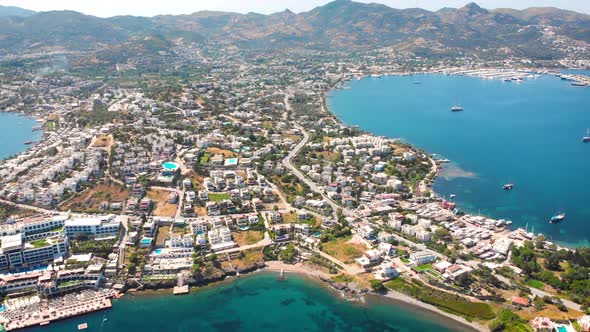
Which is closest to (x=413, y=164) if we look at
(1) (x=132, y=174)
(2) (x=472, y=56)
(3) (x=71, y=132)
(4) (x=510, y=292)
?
(4) (x=510, y=292)

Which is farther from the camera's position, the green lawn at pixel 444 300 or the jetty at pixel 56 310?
the green lawn at pixel 444 300

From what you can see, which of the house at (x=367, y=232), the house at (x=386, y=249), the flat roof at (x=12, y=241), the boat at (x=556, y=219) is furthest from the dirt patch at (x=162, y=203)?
the boat at (x=556, y=219)

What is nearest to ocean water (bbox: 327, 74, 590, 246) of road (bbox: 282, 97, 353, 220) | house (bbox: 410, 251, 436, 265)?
road (bbox: 282, 97, 353, 220)

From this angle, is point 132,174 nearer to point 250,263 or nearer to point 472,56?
point 250,263

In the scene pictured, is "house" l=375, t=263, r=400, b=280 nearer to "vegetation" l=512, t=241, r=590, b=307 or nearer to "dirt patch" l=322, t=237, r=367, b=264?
"dirt patch" l=322, t=237, r=367, b=264

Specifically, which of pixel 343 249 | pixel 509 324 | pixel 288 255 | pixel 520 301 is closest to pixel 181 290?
pixel 288 255

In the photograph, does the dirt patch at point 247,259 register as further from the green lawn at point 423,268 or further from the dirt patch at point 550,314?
the dirt patch at point 550,314

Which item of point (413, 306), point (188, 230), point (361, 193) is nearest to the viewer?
point (413, 306)
